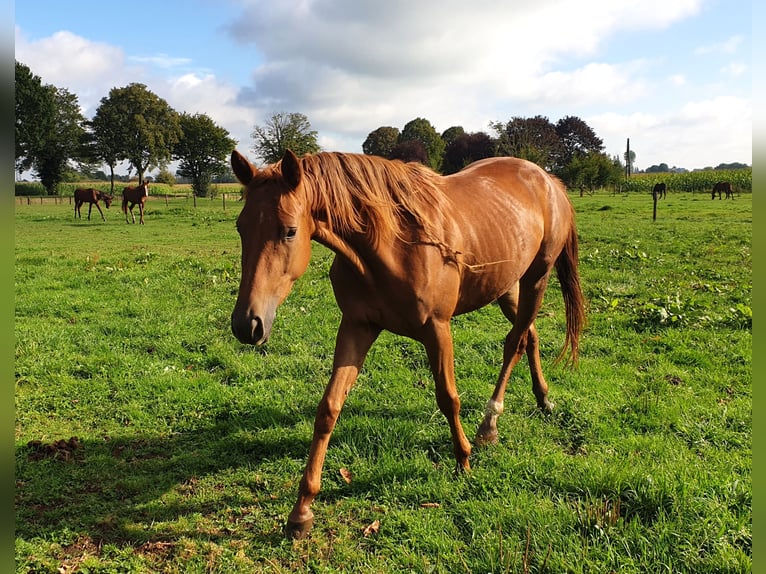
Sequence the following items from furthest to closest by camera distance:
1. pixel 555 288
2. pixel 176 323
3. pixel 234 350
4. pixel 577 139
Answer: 1. pixel 577 139
2. pixel 555 288
3. pixel 176 323
4. pixel 234 350

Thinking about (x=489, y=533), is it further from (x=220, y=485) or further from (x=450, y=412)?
(x=220, y=485)

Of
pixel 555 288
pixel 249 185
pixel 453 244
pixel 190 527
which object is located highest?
pixel 249 185

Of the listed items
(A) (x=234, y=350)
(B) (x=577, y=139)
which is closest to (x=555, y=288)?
(A) (x=234, y=350)

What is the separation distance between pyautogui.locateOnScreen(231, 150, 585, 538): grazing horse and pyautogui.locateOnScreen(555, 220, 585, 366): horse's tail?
2.91 ft

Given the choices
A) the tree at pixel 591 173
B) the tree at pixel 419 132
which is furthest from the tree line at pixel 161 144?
the tree at pixel 419 132

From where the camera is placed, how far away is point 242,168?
2.67 metres

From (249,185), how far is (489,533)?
2407mm

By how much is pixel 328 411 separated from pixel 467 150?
6095 centimetres

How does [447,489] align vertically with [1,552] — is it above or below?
below

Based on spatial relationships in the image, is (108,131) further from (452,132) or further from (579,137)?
(579,137)

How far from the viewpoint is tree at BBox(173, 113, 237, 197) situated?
62594 millimetres

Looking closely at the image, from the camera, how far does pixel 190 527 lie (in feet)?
9.66

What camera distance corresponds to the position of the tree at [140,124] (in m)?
53.7

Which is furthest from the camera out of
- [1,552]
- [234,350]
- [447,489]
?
[234,350]
